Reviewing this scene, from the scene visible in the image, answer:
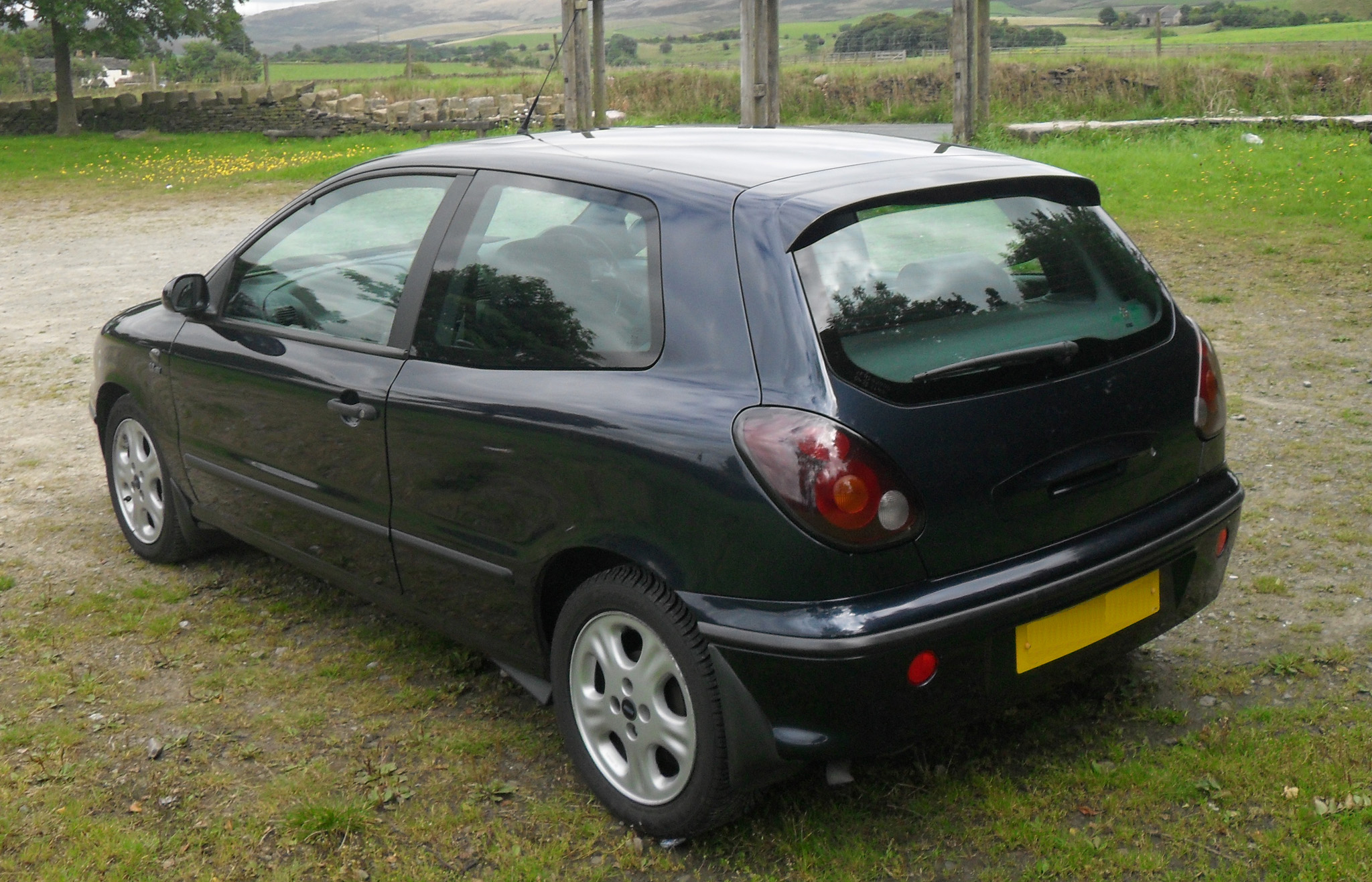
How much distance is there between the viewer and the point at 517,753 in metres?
3.51

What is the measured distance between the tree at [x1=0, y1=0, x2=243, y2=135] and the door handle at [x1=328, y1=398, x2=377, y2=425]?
30515mm

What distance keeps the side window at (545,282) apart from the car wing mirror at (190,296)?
1280 mm

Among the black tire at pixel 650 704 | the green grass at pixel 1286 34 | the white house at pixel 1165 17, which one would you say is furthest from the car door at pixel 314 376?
the white house at pixel 1165 17

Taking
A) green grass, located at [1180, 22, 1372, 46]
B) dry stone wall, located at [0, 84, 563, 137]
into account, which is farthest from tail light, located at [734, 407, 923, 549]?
green grass, located at [1180, 22, 1372, 46]

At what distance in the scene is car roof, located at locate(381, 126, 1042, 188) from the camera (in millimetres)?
3207

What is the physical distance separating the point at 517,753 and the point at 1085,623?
157 cm

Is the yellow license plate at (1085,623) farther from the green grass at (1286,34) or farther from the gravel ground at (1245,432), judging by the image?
the green grass at (1286,34)

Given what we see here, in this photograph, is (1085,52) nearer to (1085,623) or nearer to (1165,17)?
(1085,623)

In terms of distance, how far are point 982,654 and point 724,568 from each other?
0.60 metres

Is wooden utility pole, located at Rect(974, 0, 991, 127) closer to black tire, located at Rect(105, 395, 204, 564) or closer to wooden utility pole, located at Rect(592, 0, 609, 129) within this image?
wooden utility pole, located at Rect(592, 0, 609, 129)

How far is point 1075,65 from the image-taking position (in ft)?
83.3

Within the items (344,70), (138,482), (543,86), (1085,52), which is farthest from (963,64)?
(344,70)

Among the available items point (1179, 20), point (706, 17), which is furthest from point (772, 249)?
point (706, 17)

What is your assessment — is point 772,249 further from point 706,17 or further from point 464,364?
point 706,17
